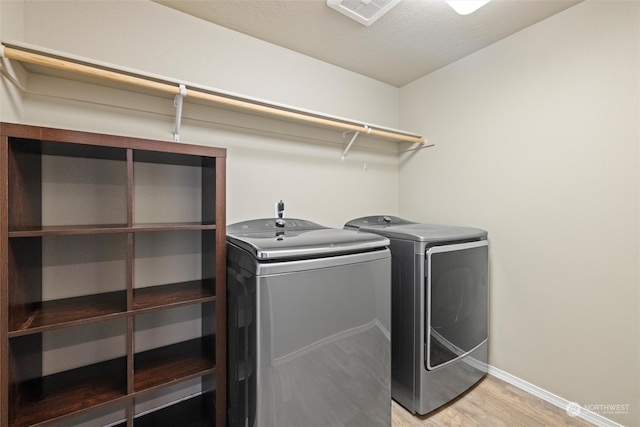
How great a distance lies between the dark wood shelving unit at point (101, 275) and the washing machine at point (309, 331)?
0.21 m

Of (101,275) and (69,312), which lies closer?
(69,312)

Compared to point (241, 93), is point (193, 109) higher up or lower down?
lower down

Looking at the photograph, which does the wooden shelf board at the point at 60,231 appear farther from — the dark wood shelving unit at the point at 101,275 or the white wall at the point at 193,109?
the white wall at the point at 193,109

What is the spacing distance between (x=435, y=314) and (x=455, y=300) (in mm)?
198

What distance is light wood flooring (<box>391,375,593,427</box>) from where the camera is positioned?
5.11 ft

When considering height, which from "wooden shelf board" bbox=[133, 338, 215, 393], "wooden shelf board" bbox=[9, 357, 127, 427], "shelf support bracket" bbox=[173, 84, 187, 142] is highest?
"shelf support bracket" bbox=[173, 84, 187, 142]

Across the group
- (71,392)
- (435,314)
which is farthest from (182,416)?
(435,314)

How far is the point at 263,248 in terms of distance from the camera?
1134mm

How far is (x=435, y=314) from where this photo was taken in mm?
1648

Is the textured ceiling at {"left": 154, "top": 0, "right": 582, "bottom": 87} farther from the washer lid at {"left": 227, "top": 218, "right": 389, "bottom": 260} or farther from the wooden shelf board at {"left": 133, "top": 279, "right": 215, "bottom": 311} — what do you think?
the wooden shelf board at {"left": 133, "top": 279, "right": 215, "bottom": 311}

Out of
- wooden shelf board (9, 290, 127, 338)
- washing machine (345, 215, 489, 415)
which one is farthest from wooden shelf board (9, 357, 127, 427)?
washing machine (345, 215, 489, 415)

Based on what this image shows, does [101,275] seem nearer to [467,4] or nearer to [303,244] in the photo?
[303,244]

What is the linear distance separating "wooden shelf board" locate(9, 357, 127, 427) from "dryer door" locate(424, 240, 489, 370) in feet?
5.24

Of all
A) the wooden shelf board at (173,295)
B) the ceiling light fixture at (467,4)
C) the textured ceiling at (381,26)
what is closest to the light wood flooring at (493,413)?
the wooden shelf board at (173,295)
